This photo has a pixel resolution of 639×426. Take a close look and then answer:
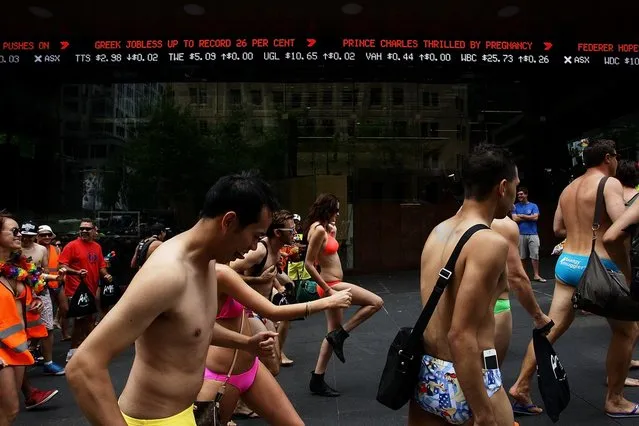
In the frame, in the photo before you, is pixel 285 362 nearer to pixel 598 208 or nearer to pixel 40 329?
pixel 40 329

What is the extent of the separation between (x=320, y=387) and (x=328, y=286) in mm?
967

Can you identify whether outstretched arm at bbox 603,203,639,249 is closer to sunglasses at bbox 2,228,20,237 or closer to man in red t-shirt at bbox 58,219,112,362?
sunglasses at bbox 2,228,20,237

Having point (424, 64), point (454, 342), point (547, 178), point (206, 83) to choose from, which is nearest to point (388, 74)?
point (424, 64)

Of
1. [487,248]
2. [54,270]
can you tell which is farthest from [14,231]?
[54,270]

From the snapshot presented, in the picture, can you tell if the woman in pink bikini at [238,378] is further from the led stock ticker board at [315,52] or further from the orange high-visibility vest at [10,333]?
the led stock ticker board at [315,52]

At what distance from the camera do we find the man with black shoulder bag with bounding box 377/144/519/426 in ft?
7.55

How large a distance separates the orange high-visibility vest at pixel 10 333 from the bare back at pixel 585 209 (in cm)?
433

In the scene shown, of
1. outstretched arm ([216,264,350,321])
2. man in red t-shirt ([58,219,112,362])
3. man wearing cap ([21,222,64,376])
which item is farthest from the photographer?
man in red t-shirt ([58,219,112,362])

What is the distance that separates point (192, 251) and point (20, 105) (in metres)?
15.2

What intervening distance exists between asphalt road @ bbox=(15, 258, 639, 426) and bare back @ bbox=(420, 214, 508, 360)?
8.36 ft

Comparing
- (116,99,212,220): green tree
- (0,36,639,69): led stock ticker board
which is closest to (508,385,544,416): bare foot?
(0,36,639,69): led stock ticker board

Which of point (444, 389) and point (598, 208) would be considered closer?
point (444, 389)

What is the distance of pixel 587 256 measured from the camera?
466 centimetres

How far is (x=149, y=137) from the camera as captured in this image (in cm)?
1527
